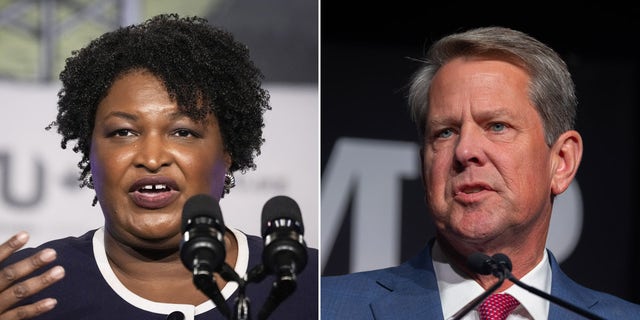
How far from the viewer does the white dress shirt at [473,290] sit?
2709mm

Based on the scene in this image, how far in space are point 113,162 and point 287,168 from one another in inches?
18.0

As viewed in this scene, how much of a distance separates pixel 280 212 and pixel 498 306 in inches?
32.7

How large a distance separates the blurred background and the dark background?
1152mm

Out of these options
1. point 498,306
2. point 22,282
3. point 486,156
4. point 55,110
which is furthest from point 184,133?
point 498,306

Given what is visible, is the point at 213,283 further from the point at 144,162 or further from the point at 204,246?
the point at 144,162

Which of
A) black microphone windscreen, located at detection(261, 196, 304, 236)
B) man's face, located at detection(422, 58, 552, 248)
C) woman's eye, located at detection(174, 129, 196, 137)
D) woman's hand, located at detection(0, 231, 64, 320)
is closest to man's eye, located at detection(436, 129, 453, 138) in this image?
man's face, located at detection(422, 58, 552, 248)

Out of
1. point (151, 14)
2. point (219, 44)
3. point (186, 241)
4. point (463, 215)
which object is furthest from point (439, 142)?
point (186, 241)

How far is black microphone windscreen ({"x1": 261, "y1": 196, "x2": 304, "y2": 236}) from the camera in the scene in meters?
2.07

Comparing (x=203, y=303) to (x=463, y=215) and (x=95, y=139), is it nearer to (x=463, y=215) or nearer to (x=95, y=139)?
(x=95, y=139)

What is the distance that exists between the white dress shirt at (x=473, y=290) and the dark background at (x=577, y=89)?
1090 mm

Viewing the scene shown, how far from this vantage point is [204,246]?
1986 mm

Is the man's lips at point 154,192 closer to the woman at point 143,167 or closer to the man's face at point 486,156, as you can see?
the woman at point 143,167

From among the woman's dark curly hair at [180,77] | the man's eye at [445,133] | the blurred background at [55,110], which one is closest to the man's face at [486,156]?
the man's eye at [445,133]

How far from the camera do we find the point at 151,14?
8.82 feet
